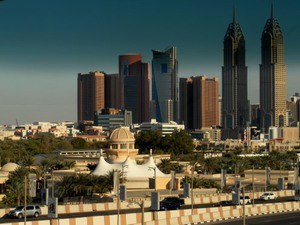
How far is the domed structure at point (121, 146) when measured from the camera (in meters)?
76.1

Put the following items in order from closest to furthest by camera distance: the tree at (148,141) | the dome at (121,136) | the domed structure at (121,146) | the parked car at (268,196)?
the parked car at (268,196)
the domed structure at (121,146)
the dome at (121,136)
the tree at (148,141)

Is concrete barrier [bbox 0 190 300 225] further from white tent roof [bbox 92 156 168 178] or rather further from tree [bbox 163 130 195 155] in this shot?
tree [bbox 163 130 195 155]

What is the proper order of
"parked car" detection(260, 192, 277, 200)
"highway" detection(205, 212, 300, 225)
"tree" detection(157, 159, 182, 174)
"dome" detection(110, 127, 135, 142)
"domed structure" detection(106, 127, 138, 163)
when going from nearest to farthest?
"highway" detection(205, 212, 300, 225), "parked car" detection(260, 192, 277, 200), "domed structure" detection(106, 127, 138, 163), "dome" detection(110, 127, 135, 142), "tree" detection(157, 159, 182, 174)

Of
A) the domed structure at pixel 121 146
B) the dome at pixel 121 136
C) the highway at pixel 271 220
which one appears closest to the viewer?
the highway at pixel 271 220

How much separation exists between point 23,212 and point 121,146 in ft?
116

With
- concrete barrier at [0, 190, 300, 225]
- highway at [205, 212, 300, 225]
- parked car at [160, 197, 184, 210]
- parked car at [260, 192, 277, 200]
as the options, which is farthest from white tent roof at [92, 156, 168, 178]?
highway at [205, 212, 300, 225]

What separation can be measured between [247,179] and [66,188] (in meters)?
22.3

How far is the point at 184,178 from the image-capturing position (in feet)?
228

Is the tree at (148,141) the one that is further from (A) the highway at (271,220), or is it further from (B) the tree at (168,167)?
(A) the highway at (271,220)

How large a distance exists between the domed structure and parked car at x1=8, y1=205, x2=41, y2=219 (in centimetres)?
3243

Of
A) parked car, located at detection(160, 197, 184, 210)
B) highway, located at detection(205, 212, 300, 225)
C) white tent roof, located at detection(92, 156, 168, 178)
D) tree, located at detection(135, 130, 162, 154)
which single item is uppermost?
tree, located at detection(135, 130, 162, 154)

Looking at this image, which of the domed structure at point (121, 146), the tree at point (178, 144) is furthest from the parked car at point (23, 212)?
the tree at point (178, 144)

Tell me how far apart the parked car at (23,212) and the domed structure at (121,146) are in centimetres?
3243

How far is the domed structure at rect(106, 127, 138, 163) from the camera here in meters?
76.1
